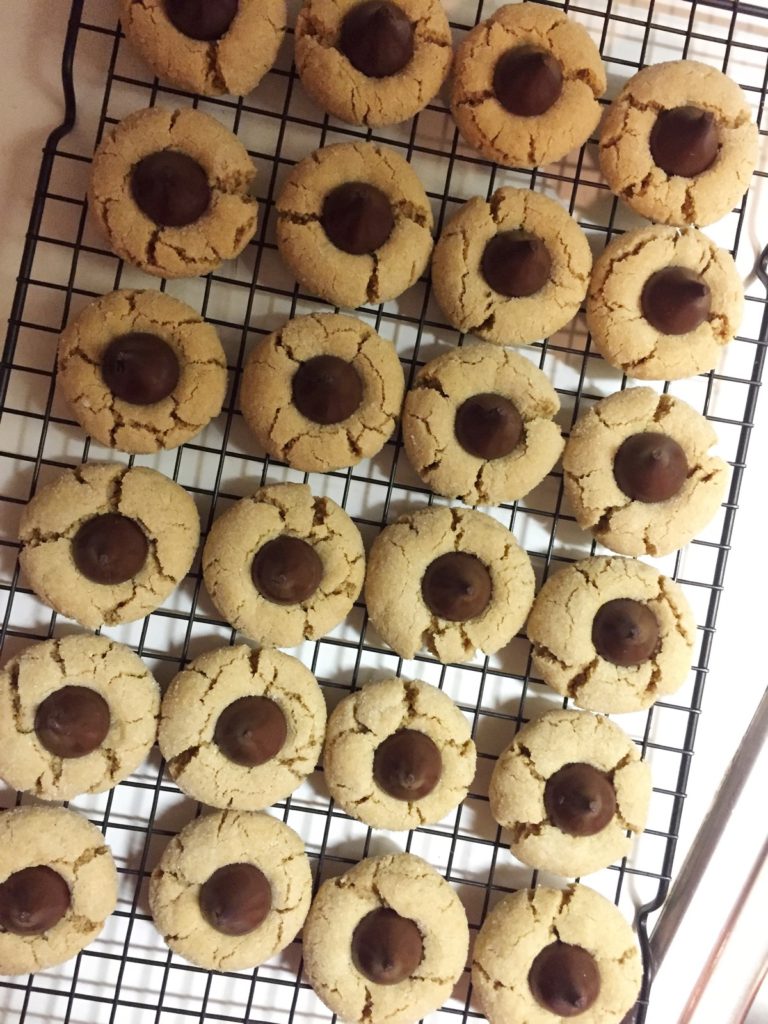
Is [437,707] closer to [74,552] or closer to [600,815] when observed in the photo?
[600,815]

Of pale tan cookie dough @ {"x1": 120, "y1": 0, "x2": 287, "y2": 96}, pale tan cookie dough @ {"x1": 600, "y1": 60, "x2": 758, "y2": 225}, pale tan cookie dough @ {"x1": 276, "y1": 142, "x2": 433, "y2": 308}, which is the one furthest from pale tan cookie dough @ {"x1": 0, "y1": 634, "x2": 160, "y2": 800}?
pale tan cookie dough @ {"x1": 600, "y1": 60, "x2": 758, "y2": 225}

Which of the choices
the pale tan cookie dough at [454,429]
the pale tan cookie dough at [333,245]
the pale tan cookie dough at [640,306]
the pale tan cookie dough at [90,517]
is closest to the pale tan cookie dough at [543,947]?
the pale tan cookie dough at [454,429]

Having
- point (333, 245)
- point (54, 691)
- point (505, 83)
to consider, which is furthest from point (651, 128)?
point (54, 691)

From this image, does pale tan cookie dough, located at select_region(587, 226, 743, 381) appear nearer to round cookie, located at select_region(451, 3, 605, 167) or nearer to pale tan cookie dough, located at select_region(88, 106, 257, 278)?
round cookie, located at select_region(451, 3, 605, 167)

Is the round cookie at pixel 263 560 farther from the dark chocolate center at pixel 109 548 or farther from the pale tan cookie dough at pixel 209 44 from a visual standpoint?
the pale tan cookie dough at pixel 209 44

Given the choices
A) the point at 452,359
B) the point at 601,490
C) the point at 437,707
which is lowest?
the point at 437,707

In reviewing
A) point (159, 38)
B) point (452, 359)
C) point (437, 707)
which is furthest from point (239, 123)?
point (437, 707)

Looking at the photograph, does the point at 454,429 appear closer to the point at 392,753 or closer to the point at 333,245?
the point at 333,245
